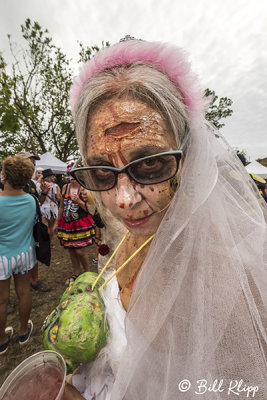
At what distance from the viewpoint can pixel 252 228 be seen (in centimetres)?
84

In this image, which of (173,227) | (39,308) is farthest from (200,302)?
(39,308)

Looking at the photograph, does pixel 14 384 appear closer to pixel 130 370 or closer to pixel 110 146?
pixel 130 370

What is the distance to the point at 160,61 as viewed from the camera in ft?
2.96

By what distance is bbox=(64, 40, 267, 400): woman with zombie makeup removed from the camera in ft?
2.07

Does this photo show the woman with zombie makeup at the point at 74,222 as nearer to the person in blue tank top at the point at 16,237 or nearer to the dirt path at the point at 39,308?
the dirt path at the point at 39,308

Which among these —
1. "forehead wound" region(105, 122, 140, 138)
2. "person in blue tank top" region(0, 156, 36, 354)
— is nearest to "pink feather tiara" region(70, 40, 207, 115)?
"forehead wound" region(105, 122, 140, 138)

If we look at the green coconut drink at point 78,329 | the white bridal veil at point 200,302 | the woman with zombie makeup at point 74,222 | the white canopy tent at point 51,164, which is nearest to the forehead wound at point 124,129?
the white bridal veil at point 200,302

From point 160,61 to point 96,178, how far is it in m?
0.64

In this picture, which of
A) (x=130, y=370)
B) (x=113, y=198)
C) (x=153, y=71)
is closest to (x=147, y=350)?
(x=130, y=370)

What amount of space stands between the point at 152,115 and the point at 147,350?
0.96 metres

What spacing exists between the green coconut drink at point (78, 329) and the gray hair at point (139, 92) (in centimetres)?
79

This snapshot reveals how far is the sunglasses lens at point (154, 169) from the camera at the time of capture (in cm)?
82

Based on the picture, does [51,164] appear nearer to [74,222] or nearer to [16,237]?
[74,222]

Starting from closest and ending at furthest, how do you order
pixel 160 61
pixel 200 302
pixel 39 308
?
pixel 200 302, pixel 160 61, pixel 39 308
